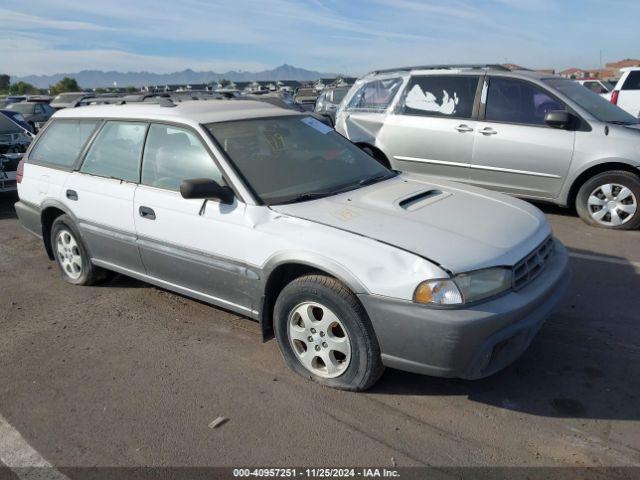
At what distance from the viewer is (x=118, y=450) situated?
2756 millimetres

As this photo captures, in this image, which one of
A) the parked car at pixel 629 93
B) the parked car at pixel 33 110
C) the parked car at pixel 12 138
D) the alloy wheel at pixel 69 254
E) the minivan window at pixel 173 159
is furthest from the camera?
the parked car at pixel 33 110

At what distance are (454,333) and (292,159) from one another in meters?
1.82

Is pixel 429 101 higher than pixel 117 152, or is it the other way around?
pixel 429 101

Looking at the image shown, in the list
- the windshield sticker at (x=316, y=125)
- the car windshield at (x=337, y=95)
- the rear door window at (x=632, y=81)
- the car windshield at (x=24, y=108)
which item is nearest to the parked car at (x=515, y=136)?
the windshield sticker at (x=316, y=125)

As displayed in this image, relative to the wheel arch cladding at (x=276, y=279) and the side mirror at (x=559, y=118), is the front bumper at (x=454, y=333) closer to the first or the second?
the wheel arch cladding at (x=276, y=279)

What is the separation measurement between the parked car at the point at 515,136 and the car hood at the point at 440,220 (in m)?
2.87

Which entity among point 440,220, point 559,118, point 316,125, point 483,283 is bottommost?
point 483,283

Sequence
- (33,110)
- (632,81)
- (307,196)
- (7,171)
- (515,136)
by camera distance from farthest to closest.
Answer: (33,110), (632,81), (7,171), (515,136), (307,196)

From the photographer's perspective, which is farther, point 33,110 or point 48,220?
point 33,110

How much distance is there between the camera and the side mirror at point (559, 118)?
609cm

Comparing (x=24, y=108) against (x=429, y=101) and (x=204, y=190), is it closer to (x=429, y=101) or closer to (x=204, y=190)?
(x=429, y=101)

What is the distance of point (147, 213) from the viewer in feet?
12.9

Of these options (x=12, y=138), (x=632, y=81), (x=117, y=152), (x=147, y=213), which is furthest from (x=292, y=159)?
(x=632, y=81)

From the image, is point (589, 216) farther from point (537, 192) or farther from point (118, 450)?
point (118, 450)
